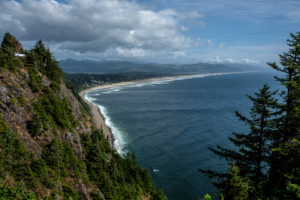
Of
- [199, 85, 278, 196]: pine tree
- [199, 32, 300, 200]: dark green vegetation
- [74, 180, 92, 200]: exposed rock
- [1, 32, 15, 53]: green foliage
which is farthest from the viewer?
[1, 32, 15, 53]: green foliage

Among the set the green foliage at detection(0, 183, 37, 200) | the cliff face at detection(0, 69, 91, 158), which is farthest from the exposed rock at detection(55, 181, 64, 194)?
the green foliage at detection(0, 183, 37, 200)

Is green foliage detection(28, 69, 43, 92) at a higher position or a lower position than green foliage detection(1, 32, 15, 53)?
lower

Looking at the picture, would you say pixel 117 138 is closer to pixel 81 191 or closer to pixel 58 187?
pixel 81 191

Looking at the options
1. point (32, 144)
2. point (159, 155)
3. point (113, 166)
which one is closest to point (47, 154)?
point (32, 144)

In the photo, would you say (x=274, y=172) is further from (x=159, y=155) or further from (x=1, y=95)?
(x=159, y=155)

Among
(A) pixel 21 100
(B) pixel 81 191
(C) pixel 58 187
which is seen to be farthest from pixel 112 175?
(A) pixel 21 100

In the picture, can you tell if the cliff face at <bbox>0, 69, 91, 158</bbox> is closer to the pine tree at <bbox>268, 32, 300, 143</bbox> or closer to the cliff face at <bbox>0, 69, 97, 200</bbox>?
the cliff face at <bbox>0, 69, 97, 200</bbox>

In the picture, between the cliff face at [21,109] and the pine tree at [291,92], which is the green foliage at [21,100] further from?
the pine tree at [291,92]
